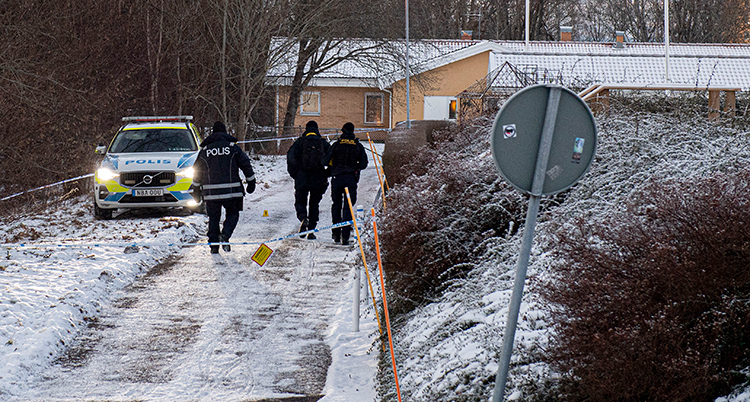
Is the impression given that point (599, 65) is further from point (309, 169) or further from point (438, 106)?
point (309, 169)

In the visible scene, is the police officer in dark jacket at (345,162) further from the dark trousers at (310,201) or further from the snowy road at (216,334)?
the snowy road at (216,334)

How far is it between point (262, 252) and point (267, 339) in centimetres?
263

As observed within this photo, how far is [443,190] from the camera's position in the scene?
8797 millimetres

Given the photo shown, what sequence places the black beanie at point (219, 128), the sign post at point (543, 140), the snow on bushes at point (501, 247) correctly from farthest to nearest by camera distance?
the black beanie at point (219, 128)
the snow on bushes at point (501, 247)
the sign post at point (543, 140)

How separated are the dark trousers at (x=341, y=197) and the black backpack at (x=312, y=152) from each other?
38 cm

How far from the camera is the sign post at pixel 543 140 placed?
3906 mm

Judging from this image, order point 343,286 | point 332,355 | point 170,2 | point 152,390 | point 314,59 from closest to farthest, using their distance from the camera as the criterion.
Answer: point 152,390, point 332,355, point 343,286, point 170,2, point 314,59

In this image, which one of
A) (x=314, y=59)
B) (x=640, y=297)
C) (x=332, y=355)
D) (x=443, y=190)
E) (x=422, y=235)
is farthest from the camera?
(x=314, y=59)

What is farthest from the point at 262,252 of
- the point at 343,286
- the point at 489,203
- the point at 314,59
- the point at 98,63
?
the point at 314,59

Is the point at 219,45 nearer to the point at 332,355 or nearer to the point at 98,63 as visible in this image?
the point at 98,63

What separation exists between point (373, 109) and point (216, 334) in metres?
37.1

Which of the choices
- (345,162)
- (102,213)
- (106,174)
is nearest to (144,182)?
(106,174)

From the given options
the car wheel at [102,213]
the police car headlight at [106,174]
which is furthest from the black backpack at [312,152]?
the car wheel at [102,213]

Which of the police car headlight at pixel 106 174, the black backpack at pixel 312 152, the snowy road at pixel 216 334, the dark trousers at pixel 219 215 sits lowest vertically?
the snowy road at pixel 216 334
